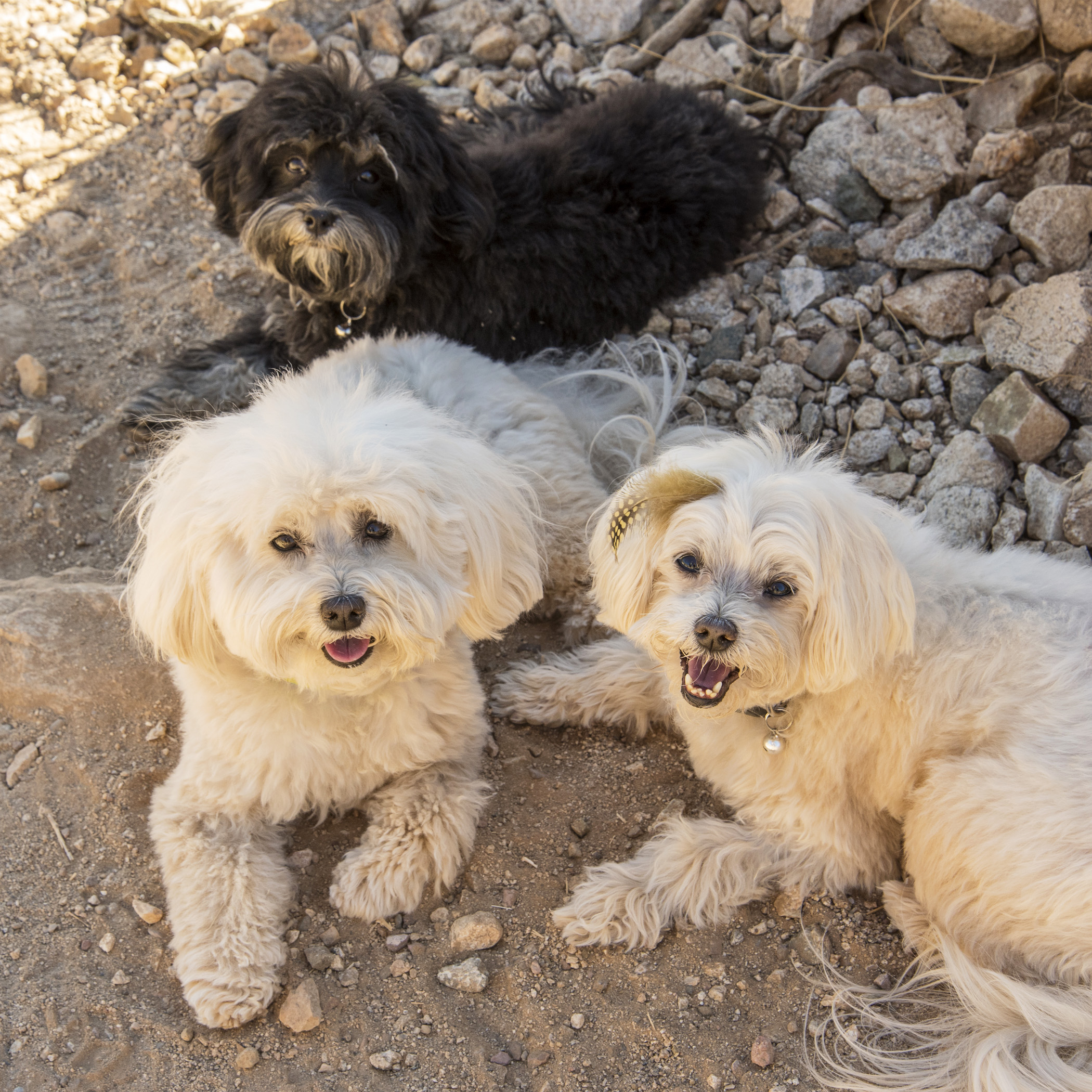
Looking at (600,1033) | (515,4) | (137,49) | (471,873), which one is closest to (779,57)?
(515,4)

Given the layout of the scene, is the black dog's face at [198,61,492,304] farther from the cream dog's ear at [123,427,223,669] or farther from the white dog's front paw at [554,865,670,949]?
the white dog's front paw at [554,865,670,949]

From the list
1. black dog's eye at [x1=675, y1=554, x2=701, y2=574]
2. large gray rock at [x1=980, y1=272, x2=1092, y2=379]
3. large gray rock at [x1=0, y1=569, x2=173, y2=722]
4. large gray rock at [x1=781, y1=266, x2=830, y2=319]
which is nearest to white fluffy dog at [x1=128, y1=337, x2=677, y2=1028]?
large gray rock at [x1=0, y1=569, x2=173, y2=722]

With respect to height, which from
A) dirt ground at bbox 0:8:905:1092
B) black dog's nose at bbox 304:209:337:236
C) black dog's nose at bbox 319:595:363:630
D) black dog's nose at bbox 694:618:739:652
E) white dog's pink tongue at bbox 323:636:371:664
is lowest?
dirt ground at bbox 0:8:905:1092

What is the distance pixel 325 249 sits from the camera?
11.6 ft

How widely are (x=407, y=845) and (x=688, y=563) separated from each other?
1.15 metres

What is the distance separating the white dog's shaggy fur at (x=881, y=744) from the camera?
7.70 feet

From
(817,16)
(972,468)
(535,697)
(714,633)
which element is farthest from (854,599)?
(817,16)

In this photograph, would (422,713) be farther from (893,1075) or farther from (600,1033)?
(893,1075)

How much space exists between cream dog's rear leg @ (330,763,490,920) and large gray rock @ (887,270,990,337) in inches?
102

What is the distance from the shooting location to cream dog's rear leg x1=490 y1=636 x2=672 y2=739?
3348 millimetres

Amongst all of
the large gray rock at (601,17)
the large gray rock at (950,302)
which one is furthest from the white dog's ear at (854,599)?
the large gray rock at (601,17)

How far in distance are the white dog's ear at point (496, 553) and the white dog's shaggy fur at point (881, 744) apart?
0.65ft

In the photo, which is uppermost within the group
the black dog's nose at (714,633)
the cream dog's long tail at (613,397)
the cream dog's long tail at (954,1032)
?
the black dog's nose at (714,633)

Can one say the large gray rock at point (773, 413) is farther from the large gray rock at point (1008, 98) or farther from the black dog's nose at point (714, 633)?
the black dog's nose at point (714, 633)
